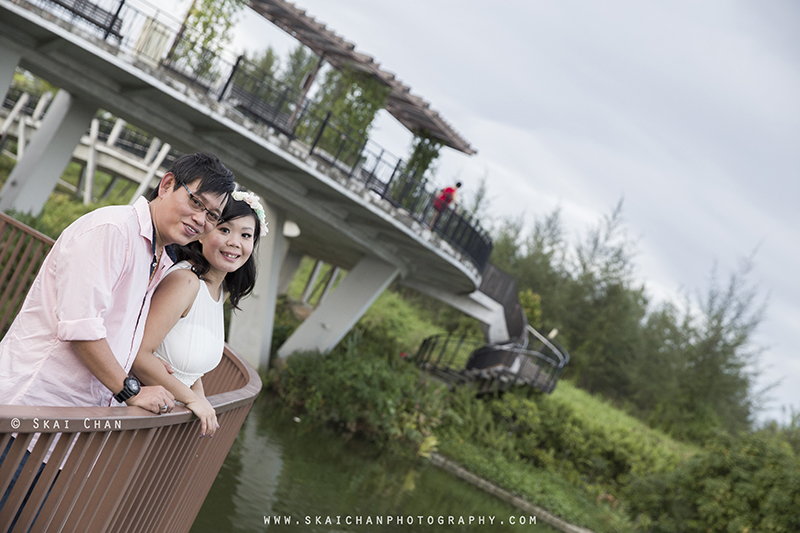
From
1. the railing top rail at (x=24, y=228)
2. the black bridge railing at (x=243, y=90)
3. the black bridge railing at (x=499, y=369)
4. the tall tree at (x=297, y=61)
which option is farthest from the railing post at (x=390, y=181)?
the tall tree at (x=297, y=61)

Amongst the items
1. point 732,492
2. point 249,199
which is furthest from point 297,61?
point 249,199

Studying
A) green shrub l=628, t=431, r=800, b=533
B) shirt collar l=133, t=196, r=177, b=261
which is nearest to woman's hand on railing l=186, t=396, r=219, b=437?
shirt collar l=133, t=196, r=177, b=261

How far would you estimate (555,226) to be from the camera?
40.6 m

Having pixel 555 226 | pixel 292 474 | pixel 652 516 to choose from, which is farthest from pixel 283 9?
pixel 555 226

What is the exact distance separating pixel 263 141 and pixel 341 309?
6.60 m

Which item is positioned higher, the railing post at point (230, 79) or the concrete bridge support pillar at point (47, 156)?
the railing post at point (230, 79)

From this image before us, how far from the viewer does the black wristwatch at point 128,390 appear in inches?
94.3

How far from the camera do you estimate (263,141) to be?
46.0ft

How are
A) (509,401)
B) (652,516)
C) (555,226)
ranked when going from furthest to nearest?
(555,226), (509,401), (652,516)

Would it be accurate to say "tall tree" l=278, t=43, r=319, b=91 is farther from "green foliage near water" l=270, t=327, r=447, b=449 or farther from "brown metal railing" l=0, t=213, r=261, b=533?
"brown metal railing" l=0, t=213, r=261, b=533

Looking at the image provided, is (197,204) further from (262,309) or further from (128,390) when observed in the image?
(262,309)

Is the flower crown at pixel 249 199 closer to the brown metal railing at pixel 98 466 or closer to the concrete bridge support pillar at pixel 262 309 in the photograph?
the brown metal railing at pixel 98 466

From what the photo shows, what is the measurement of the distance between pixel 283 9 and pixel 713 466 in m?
15.2

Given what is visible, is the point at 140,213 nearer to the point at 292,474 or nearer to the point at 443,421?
the point at 292,474
